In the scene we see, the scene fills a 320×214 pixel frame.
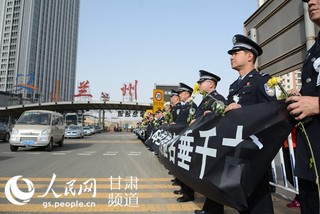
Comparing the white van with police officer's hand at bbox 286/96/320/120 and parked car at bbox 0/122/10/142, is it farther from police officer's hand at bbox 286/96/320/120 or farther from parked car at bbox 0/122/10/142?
police officer's hand at bbox 286/96/320/120

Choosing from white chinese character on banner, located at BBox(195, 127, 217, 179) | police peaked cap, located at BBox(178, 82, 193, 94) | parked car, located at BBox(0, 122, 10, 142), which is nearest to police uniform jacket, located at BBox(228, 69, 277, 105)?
white chinese character on banner, located at BBox(195, 127, 217, 179)

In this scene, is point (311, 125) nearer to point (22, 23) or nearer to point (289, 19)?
point (289, 19)

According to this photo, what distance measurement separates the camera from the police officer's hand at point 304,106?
1.70 meters

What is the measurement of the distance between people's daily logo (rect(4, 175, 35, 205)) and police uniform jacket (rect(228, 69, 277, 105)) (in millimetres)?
3665

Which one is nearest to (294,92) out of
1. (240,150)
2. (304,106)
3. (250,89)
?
(304,106)

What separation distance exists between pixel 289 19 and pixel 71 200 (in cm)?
679

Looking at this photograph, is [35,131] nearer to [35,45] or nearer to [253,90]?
[253,90]

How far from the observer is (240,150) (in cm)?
223

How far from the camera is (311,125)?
1760 millimetres

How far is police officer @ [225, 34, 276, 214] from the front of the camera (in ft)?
7.91

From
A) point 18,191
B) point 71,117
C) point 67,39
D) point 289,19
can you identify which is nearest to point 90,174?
point 18,191

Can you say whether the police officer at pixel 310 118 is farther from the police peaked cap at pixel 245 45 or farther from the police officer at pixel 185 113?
the police officer at pixel 185 113

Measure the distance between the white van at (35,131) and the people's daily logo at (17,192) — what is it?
5987 mm

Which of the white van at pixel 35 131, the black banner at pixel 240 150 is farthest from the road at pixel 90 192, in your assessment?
the white van at pixel 35 131
